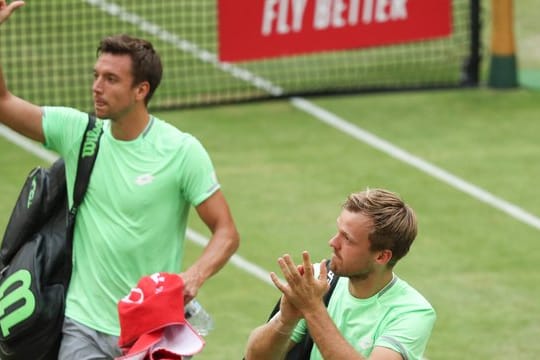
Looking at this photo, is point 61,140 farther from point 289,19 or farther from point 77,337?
point 289,19

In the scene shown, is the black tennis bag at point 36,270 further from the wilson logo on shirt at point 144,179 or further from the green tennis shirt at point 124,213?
the wilson logo on shirt at point 144,179

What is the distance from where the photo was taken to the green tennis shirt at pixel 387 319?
17.8ft

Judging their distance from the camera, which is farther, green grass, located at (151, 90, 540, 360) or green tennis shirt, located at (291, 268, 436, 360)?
green grass, located at (151, 90, 540, 360)

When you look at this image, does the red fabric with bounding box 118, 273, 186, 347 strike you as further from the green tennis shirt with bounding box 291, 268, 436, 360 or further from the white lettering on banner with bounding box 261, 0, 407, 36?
the white lettering on banner with bounding box 261, 0, 407, 36

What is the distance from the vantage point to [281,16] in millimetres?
14297

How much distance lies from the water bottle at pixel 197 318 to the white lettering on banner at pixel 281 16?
7.55 metres

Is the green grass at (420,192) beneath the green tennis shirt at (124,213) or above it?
beneath

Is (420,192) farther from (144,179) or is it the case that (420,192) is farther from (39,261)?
(39,261)

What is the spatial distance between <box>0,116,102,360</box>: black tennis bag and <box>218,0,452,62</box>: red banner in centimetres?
715

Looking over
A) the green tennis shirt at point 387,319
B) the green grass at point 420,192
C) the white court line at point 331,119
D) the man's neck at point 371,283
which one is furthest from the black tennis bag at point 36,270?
the white court line at point 331,119

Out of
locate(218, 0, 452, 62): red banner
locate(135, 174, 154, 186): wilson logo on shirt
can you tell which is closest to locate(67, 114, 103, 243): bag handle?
locate(135, 174, 154, 186): wilson logo on shirt

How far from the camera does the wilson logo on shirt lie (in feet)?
23.0

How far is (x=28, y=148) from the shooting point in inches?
532

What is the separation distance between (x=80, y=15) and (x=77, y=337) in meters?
10.5
